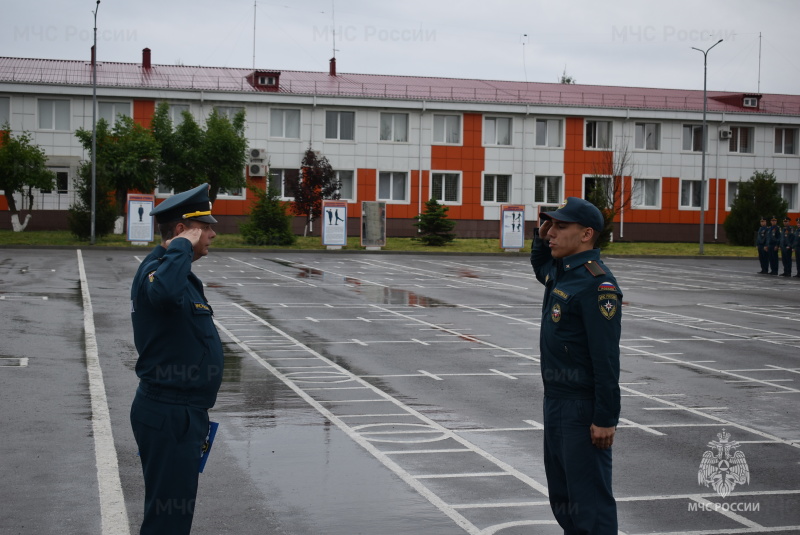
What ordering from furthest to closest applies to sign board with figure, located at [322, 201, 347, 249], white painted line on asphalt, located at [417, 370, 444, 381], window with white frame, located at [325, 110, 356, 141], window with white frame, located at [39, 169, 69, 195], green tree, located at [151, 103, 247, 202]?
window with white frame, located at [325, 110, 356, 141] → window with white frame, located at [39, 169, 69, 195] → green tree, located at [151, 103, 247, 202] → sign board with figure, located at [322, 201, 347, 249] → white painted line on asphalt, located at [417, 370, 444, 381]

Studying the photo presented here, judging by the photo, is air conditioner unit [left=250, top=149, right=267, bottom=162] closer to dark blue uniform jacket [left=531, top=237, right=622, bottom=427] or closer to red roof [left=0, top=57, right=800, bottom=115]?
red roof [left=0, top=57, right=800, bottom=115]

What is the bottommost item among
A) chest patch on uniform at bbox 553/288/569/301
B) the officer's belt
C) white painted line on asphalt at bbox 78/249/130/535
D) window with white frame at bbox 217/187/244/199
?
white painted line on asphalt at bbox 78/249/130/535

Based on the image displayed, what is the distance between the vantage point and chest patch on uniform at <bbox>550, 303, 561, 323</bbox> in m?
5.22

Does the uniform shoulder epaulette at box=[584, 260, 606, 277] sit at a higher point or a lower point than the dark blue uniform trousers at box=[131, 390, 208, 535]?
higher

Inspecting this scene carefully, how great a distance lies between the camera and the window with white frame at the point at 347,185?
182 feet

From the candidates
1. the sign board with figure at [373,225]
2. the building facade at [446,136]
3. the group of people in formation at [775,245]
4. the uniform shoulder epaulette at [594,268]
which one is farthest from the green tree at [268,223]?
the uniform shoulder epaulette at [594,268]

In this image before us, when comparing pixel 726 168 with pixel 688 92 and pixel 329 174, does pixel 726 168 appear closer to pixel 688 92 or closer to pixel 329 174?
pixel 688 92

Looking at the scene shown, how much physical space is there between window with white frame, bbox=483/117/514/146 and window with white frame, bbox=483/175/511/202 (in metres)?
2.01

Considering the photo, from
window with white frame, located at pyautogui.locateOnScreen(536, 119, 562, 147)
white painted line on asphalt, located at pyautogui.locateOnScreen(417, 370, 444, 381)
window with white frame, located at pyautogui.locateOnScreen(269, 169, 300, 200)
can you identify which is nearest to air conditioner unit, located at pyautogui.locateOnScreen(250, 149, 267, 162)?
window with white frame, located at pyautogui.locateOnScreen(269, 169, 300, 200)

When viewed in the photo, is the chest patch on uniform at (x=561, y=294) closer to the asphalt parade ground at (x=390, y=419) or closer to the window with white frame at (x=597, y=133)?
the asphalt parade ground at (x=390, y=419)

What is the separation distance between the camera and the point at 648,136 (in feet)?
194

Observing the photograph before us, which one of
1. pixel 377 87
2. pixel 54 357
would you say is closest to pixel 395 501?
pixel 54 357

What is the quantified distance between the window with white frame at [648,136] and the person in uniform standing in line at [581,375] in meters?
55.6

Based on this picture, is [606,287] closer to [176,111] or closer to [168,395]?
[168,395]
